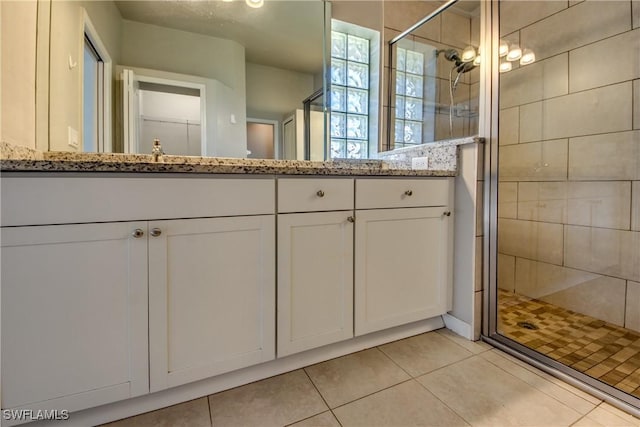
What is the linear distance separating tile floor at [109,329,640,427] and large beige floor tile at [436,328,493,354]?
62 mm

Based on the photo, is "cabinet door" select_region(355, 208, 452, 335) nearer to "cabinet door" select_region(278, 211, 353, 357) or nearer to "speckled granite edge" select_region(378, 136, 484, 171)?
"cabinet door" select_region(278, 211, 353, 357)

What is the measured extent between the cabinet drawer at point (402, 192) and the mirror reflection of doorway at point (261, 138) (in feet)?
2.04

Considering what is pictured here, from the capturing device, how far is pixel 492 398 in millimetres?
1119

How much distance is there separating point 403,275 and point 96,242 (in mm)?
1240

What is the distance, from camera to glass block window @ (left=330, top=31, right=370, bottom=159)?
6.59ft

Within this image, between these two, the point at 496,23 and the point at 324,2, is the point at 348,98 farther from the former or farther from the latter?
the point at 496,23

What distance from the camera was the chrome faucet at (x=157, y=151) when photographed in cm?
140

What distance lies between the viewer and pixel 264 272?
1138mm

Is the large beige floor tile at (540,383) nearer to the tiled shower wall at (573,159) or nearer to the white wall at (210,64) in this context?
the tiled shower wall at (573,159)

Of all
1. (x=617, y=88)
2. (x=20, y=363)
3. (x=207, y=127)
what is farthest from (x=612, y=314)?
(x=20, y=363)

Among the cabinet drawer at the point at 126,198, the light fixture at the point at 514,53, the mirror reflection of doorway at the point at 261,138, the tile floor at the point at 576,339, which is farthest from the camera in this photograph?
the light fixture at the point at 514,53

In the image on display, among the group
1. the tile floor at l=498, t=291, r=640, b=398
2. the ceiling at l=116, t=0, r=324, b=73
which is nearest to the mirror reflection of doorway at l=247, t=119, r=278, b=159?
the ceiling at l=116, t=0, r=324, b=73

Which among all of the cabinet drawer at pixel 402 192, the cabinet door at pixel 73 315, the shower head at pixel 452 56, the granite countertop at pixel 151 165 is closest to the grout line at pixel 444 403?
the cabinet drawer at pixel 402 192

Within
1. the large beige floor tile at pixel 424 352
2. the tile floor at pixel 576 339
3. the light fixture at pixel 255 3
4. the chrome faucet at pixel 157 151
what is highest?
the light fixture at pixel 255 3
